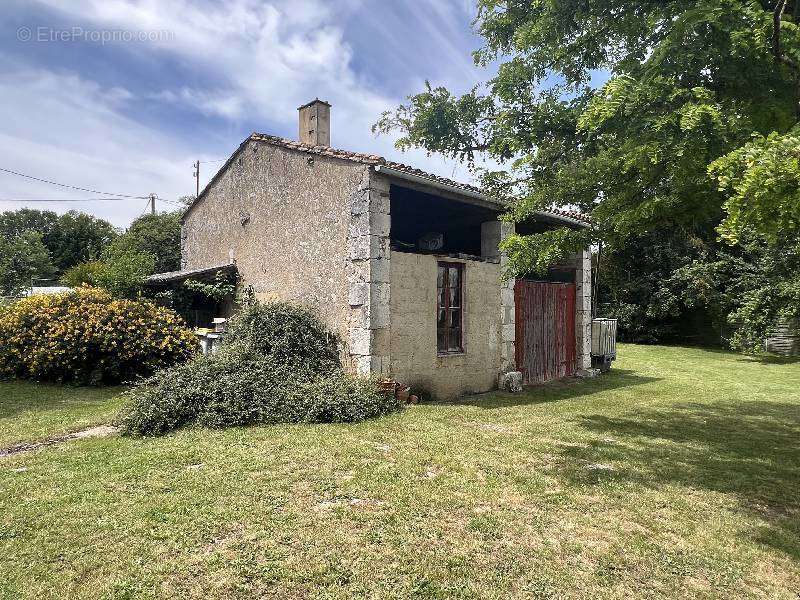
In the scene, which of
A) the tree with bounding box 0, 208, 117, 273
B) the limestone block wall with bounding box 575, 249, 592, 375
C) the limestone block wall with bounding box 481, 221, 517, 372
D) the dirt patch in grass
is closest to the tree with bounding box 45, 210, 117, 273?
the tree with bounding box 0, 208, 117, 273

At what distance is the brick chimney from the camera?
38.5 ft

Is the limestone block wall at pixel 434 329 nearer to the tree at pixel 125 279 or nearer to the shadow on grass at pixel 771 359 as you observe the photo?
the tree at pixel 125 279

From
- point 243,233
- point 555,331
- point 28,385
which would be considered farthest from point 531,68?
point 28,385

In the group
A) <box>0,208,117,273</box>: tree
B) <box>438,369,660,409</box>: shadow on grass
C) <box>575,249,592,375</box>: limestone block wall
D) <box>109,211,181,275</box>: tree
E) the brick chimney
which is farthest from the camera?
<box>0,208,117,273</box>: tree

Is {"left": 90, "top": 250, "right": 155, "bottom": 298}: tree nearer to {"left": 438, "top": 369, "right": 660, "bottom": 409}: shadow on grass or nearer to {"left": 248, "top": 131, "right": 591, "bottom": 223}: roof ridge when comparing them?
{"left": 248, "top": 131, "right": 591, "bottom": 223}: roof ridge

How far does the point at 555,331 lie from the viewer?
1219cm

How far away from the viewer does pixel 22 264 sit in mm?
27578

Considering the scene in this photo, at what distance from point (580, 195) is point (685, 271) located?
57.8 feet

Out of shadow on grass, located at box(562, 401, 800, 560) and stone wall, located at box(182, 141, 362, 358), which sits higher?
stone wall, located at box(182, 141, 362, 358)

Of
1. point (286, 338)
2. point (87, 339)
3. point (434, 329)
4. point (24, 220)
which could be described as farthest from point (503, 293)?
point (24, 220)

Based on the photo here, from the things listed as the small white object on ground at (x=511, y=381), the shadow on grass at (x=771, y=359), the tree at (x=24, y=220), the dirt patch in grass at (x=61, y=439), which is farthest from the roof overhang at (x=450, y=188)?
the tree at (x=24, y=220)

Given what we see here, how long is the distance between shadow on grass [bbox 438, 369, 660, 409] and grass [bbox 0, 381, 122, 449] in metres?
5.75

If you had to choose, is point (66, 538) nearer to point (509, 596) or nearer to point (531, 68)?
point (509, 596)

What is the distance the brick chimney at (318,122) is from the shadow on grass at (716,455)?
27.6ft
